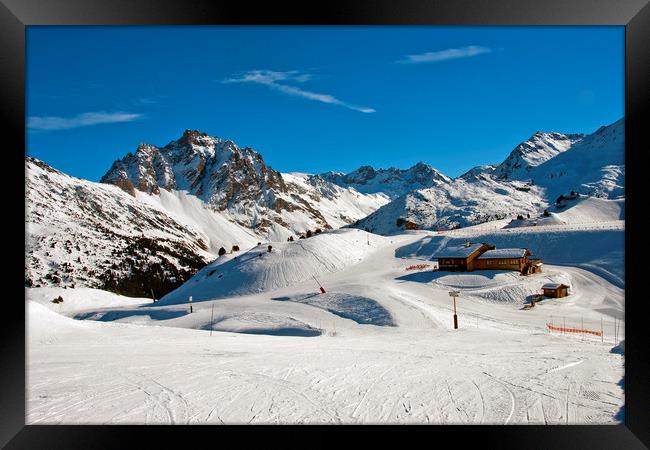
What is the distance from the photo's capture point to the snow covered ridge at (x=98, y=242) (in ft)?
315

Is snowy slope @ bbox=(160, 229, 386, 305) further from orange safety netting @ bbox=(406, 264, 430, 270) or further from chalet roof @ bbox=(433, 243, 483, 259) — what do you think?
chalet roof @ bbox=(433, 243, 483, 259)

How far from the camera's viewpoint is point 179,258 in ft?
431

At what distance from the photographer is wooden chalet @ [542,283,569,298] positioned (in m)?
34.1

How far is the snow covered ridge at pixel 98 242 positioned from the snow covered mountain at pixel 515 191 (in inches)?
2094

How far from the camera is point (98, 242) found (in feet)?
375

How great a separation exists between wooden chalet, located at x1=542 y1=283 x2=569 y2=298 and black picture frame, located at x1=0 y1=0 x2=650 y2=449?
102 feet

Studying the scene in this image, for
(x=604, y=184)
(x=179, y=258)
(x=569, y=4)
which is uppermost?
(x=604, y=184)

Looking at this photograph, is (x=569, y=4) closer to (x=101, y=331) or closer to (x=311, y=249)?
(x=101, y=331)

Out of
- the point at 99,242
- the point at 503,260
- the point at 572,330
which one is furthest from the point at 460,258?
the point at 99,242

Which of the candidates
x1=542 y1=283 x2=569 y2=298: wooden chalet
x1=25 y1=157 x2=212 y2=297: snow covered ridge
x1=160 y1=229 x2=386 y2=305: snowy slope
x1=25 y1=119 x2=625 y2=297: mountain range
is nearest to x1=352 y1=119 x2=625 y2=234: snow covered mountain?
x1=25 y1=119 x2=625 y2=297: mountain range

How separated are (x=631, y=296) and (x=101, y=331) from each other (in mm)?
16402

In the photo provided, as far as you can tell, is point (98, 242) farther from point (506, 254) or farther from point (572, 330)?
point (572, 330)

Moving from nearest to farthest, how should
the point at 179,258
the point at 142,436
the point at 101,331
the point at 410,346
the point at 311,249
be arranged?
1. the point at 142,436
2. the point at 410,346
3. the point at 101,331
4. the point at 311,249
5. the point at 179,258

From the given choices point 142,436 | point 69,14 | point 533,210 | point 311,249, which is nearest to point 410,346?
point 142,436
